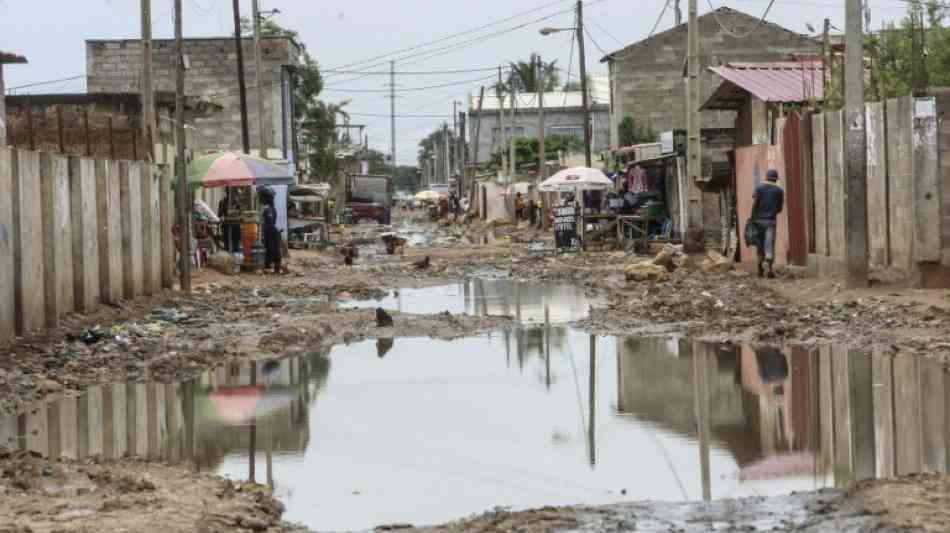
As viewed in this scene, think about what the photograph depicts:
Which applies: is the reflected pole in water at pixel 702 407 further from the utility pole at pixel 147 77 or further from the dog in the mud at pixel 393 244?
the dog in the mud at pixel 393 244

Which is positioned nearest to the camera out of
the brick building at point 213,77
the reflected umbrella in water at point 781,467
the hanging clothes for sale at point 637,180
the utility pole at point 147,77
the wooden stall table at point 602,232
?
the reflected umbrella in water at point 781,467

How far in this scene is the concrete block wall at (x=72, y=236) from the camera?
16.3 m

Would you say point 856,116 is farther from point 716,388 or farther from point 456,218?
point 456,218

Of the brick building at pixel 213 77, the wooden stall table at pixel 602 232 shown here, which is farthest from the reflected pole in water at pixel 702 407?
the brick building at pixel 213 77

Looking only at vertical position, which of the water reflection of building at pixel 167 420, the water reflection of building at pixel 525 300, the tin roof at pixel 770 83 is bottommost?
the water reflection of building at pixel 167 420

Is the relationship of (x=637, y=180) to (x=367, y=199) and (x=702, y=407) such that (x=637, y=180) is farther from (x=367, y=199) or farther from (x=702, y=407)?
(x=367, y=199)

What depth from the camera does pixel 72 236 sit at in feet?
63.7

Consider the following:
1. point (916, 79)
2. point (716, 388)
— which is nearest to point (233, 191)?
point (916, 79)

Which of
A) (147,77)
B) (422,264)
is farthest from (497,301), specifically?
(422,264)

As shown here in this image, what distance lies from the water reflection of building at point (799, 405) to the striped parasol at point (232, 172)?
17044 millimetres

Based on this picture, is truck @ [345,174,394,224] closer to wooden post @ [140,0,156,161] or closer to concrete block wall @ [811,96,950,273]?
wooden post @ [140,0,156,161]

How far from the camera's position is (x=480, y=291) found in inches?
1037

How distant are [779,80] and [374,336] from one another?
1858cm

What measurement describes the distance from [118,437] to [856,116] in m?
11.8
